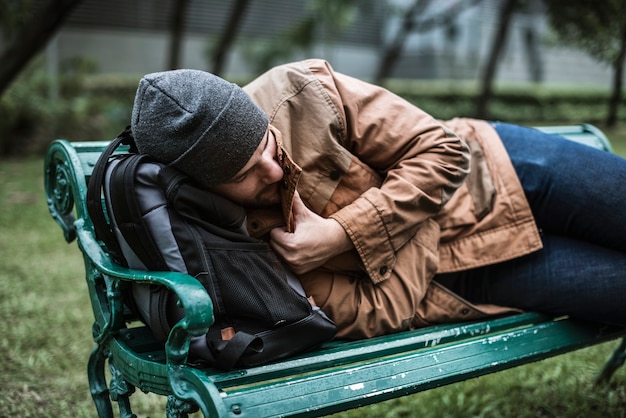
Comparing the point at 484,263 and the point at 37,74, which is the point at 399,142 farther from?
the point at 37,74

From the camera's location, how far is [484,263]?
8.00 feet

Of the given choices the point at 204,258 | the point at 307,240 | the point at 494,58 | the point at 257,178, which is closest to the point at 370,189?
the point at 307,240

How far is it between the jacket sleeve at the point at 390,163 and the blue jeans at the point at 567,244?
37 centimetres

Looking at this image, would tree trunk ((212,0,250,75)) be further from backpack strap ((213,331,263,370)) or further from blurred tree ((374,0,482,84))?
backpack strap ((213,331,263,370))

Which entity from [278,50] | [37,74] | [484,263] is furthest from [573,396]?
[278,50]

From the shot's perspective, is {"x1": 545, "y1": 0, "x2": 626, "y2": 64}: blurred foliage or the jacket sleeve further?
{"x1": 545, "y1": 0, "x2": 626, "y2": 64}: blurred foliage

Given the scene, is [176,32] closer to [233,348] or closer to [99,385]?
[99,385]

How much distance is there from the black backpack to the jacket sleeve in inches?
12.5

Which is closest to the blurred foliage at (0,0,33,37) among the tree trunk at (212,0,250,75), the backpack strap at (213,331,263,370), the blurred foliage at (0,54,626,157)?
the blurred foliage at (0,54,626,157)

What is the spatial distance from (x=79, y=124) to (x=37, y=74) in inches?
57.1

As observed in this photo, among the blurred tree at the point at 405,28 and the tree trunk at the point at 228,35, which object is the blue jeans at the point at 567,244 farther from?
the blurred tree at the point at 405,28

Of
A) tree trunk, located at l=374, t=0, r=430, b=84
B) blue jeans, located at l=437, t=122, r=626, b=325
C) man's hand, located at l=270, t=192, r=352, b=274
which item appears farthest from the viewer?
tree trunk, located at l=374, t=0, r=430, b=84

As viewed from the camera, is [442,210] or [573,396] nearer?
[442,210]

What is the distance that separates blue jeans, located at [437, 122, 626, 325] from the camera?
7.77ft
